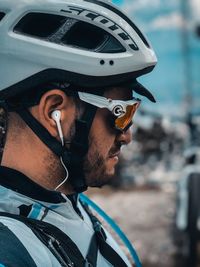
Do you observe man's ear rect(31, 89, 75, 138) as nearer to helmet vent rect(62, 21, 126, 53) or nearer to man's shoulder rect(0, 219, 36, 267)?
helmet vent rect(62, 21, 126, 53)

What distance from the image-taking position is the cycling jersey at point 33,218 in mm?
1380

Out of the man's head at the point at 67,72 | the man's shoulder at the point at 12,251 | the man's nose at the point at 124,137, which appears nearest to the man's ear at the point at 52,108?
the man's head at the point at 67,72

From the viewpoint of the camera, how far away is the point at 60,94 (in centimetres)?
173

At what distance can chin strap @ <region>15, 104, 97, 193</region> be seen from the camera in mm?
1736

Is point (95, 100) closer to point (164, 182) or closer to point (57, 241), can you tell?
point (57, 241)

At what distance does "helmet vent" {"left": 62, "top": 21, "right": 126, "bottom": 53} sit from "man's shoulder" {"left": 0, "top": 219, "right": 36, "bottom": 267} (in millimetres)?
669

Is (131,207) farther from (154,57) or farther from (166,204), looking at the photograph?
(154,57)

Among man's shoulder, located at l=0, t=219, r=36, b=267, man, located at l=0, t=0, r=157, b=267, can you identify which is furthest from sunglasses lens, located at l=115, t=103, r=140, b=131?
man's shoulder, located at l=0, t=219, r=36, b=267

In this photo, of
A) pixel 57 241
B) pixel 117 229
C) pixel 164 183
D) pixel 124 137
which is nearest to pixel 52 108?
pixel 124 137

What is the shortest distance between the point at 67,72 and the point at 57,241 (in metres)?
0.54

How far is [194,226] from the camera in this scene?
5852mm

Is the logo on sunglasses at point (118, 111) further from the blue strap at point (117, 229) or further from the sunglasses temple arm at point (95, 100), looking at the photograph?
the blue strap at point (117, 229)

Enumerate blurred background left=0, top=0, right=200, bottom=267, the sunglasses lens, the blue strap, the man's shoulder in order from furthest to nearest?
blurred background left=0, top=0, right=200, bottom=267, the blue strap, the sunglasses lens, the man's shoulder

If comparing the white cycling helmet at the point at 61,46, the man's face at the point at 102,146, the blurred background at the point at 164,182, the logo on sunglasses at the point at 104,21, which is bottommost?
the blurred background at the point at 164,182
